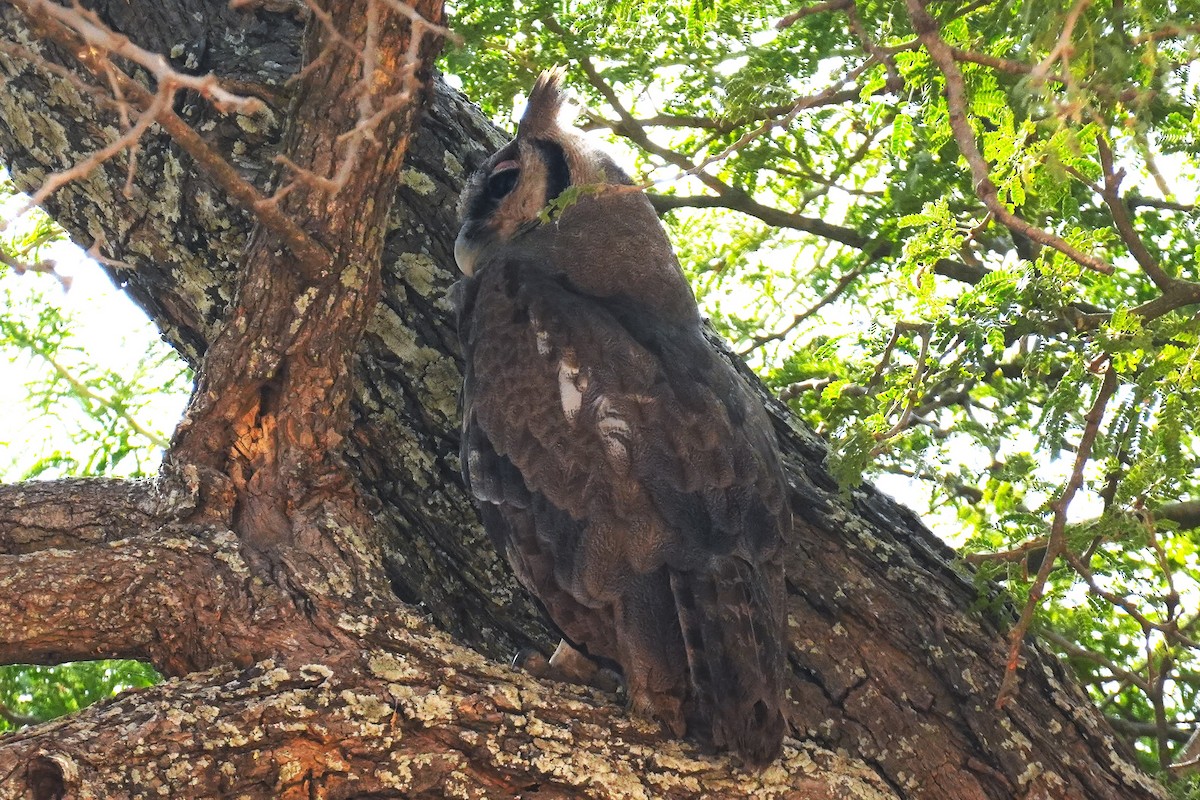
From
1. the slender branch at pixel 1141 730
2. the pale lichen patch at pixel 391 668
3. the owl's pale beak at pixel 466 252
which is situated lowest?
the pale lichen patch at pixel 391 668

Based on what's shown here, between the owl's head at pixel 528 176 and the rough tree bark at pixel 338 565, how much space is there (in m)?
0.13

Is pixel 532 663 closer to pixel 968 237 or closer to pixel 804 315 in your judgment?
pixel 968 237

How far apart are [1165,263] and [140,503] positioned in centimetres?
334

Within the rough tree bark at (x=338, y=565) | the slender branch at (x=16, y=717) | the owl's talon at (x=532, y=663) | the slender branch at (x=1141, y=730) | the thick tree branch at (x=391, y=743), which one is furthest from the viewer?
the slender branch at (x=1141, y=730)

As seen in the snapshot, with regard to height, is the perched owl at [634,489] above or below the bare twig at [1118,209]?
below

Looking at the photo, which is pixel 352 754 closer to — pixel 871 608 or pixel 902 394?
pixel 871 608

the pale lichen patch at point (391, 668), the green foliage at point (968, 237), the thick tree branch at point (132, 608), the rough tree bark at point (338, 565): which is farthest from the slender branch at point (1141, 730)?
the thick tree branch at point (132, 608)

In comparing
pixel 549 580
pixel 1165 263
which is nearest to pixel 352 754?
pixel 549 580

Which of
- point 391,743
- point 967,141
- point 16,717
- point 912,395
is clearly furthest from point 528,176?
point 16,717

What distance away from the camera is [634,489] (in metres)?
2.88

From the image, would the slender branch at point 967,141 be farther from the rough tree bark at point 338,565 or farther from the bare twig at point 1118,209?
the rough tree bark at point 338,565

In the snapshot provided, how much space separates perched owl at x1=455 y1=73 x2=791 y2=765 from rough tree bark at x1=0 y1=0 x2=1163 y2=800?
155 mm

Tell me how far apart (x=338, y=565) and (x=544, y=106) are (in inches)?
68.6

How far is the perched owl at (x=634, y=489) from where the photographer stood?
2703mm
